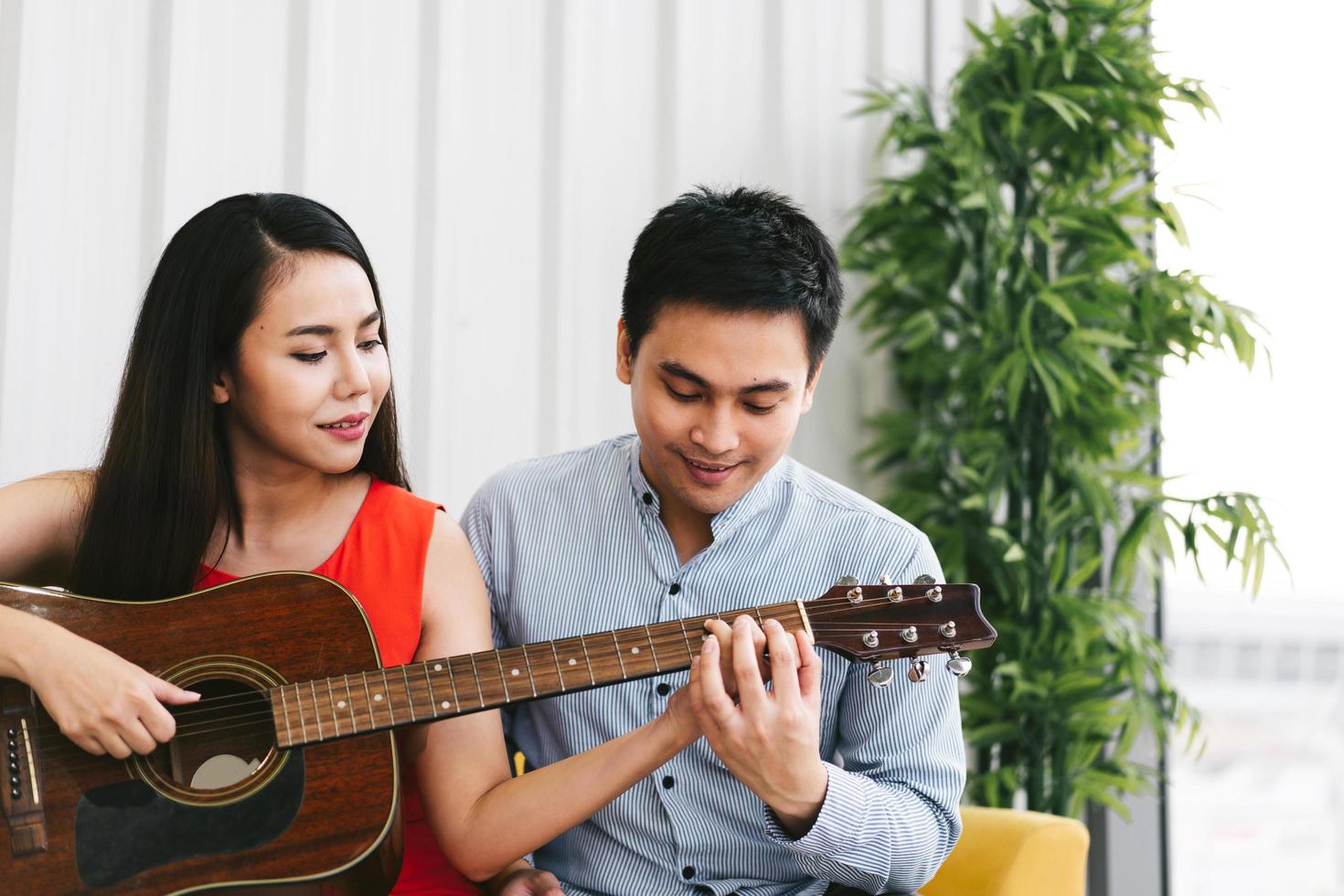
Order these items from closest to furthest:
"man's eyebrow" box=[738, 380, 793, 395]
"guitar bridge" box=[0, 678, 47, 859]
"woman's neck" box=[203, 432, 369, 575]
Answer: "guitar bridge" box=[0, 678, 47, 859] → "man's eyebrow" box=[738, 380, 793, 395] → "woman's neck" box=[203, 432, 369, 575]

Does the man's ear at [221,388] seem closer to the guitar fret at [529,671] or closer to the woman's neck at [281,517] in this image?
the woman's neck at [281,517]

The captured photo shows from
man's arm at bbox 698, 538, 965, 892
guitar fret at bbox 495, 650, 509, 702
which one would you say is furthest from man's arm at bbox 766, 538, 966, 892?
guitar fret at bbox 495, 650, 509, 702

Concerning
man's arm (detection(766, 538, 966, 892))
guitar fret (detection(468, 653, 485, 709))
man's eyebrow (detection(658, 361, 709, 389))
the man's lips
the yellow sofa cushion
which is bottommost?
the yellow sofa cushion

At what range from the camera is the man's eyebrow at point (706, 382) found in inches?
58.7

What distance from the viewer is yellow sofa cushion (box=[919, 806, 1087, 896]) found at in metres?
1.59

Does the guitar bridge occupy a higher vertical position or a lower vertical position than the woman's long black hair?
lower

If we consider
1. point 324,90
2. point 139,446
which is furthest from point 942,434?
point 139,446

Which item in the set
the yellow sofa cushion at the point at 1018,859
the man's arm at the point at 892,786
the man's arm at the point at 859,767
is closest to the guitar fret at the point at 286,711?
the man's arm at the point at 859,767

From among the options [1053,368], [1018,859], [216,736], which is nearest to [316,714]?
[216,736]

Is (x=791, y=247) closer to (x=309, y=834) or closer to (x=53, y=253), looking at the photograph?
(x=309, y=834)

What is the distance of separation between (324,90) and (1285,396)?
7.54 feet

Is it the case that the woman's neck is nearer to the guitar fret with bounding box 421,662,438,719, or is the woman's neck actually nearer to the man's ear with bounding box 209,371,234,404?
the man's ear with bounding box 209,371,234,404

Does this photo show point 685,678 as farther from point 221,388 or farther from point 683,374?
point 221,388

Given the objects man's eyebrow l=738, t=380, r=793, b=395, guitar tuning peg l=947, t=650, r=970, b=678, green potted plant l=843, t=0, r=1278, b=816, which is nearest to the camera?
guitar tuning peg l=947, t=650, r=970, b=678
